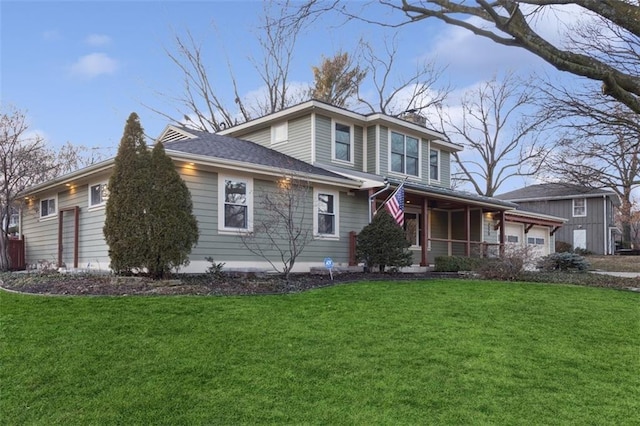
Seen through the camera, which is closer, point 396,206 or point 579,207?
point 396,206

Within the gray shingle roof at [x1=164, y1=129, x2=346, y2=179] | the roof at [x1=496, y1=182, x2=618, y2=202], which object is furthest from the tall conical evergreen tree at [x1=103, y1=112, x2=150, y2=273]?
the roof at [x1=496, y1=182, x2=618, y2=202]

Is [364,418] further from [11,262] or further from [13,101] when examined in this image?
[13,101]

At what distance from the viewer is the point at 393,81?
30125mm

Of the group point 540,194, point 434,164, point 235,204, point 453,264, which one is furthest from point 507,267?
point 540,194

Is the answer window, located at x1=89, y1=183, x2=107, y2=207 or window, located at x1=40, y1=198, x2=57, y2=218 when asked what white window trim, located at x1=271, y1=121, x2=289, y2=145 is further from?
window, located at x1=40, y1=198, x2=57, y2=218

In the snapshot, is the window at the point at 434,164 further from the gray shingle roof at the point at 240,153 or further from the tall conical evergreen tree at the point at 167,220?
the tall conical evergreen tree at the point at 167,220

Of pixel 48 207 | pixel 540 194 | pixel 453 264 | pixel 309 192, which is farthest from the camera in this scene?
pixel 540 194

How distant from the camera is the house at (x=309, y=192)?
455 inches

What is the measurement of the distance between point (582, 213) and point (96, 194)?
33187mm

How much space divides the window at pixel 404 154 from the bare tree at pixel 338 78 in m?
12.6

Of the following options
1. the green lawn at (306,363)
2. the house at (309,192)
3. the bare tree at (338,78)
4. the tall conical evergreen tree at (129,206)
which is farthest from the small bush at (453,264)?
the bare tree at (338,78)

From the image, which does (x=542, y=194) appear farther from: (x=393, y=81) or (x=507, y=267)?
(x=507, y=267)

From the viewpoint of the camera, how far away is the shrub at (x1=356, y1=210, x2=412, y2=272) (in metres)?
12.7

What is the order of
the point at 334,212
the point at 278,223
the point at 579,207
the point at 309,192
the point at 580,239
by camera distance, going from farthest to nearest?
the point at 579,207
the point at 580,239
the point at 334,212
the point at 309,192
the point at 278,223
